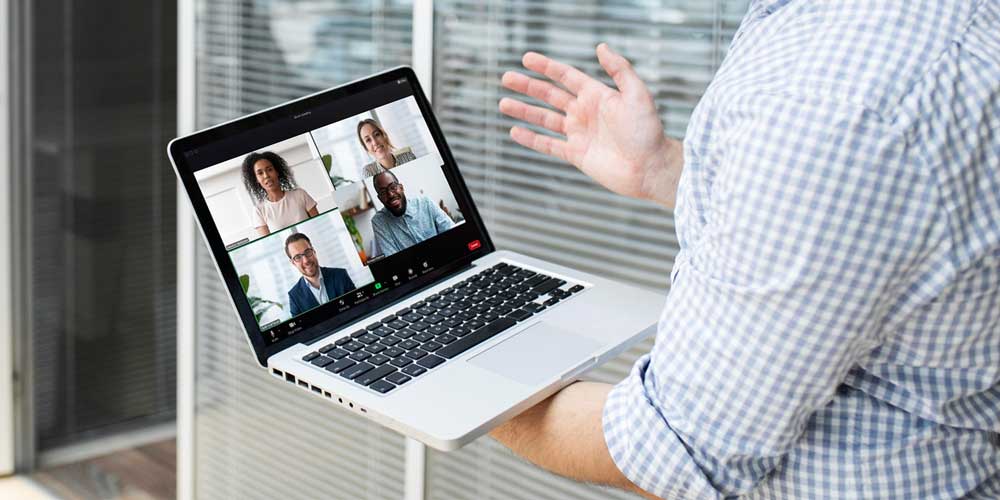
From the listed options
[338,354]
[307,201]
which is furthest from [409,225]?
[338,354]

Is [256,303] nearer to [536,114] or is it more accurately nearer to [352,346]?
[352,346]

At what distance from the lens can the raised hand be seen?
1115 millimetres

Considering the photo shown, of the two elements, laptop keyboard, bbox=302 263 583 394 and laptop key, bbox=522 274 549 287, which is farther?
laptop key, bbox=522 274 549 287

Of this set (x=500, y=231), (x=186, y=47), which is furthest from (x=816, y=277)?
(x=186, y=47)

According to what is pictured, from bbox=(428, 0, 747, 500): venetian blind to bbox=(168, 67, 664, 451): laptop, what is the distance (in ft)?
1.06

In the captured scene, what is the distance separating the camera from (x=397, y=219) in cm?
131

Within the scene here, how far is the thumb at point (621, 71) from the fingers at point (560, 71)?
0.04 m

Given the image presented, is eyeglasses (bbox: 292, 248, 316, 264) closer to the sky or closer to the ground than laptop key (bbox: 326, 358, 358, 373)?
closer to the sky

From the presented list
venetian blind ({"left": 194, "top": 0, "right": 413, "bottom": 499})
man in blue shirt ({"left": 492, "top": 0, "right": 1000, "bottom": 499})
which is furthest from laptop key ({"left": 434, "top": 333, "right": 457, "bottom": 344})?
venetian blind ({"left": 194, "top": 0, "right": 413, "bottom": 499})

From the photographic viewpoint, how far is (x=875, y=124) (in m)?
0.66

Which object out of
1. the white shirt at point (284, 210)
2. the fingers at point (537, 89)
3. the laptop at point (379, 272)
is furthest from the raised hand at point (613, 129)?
the white shirt at point (284, 210)

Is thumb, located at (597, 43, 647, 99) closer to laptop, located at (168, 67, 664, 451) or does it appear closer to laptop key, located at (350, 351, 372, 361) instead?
laptop, located at (168, 67, 664, 451)

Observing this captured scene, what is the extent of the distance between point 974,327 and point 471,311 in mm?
619

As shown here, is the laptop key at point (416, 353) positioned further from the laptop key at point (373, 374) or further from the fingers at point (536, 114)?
the fingers at point (536, 114)
